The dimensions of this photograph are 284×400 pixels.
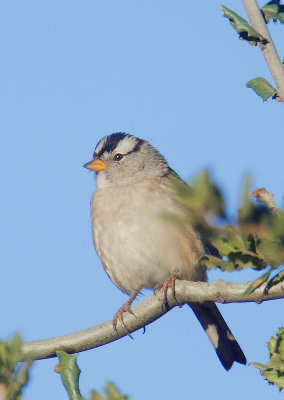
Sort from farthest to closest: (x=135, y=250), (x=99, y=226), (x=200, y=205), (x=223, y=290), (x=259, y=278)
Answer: (x=99, y=226) < (x=135, y=250) < (x=223, y=290) < (x=259, y=278) < (x=200, y=205)

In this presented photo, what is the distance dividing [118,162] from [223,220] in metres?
5.90

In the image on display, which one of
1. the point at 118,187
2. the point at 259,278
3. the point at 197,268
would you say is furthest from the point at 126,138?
the point at 259,278

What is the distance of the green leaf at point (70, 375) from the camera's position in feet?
6.93

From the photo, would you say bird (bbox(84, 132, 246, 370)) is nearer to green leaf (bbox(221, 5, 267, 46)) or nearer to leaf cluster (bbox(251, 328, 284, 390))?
green leaf (bbox(221, 5, 267, 46))

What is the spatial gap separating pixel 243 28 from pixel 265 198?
5.67ft

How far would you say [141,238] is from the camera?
592 centimetres

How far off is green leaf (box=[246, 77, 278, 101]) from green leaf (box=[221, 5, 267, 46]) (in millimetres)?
230

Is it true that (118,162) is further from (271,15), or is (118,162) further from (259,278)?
(259,278)

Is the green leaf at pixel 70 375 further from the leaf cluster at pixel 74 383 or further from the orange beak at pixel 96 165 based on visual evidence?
the orange beak at pixel 96 165

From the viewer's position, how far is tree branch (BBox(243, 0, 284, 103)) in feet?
8.45

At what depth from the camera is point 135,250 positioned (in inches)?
236

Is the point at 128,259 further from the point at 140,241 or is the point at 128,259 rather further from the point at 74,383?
the point at 74,383

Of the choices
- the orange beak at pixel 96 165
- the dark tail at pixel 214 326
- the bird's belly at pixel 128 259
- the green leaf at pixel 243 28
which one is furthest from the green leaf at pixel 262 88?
the orange beak at pixel 96 165

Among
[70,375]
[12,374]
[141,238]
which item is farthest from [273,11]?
[141,238]
